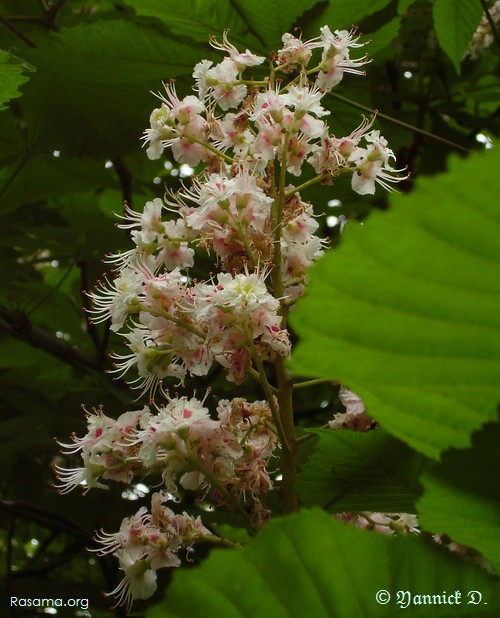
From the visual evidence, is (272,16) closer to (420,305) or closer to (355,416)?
(355,416)

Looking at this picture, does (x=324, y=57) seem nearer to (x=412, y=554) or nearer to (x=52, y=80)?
(x=52, y=80)

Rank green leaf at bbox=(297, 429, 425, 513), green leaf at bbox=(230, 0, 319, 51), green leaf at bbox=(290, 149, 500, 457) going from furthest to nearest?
green leaf at bbox=(230, 0, 319, 51) → green leaf at bbox=(297, 429, 425, 513) → green leaf at bbox=(290, 149, 500, 457)

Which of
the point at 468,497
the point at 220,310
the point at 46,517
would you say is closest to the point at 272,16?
the point at 220,310

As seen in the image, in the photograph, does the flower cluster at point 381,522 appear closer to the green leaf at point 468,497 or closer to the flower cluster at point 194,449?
the flower cluster at point 194,449

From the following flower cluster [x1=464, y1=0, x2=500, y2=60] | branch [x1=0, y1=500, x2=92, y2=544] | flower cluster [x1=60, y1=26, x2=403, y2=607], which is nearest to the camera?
flower cluster [x1=60, y1=26, x2=403, y2=607]

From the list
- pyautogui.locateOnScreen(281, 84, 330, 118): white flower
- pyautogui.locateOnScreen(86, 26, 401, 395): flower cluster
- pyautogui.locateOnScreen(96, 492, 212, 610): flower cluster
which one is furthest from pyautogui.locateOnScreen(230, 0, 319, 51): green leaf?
pyautogui.locateOnScreen(96, 492, 212, 610): flower cluster

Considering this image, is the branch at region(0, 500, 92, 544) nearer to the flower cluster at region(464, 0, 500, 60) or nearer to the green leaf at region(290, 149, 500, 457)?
the green leaf at region(290, 149, 500, 457)

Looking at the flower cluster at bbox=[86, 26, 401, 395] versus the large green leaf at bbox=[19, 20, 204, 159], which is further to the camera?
the large green leaf at bbox=[19, 20, 204, 159]

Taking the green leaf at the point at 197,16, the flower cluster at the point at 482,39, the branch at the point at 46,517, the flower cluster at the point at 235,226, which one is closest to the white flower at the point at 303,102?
the flower cluster at the point at 235,226
